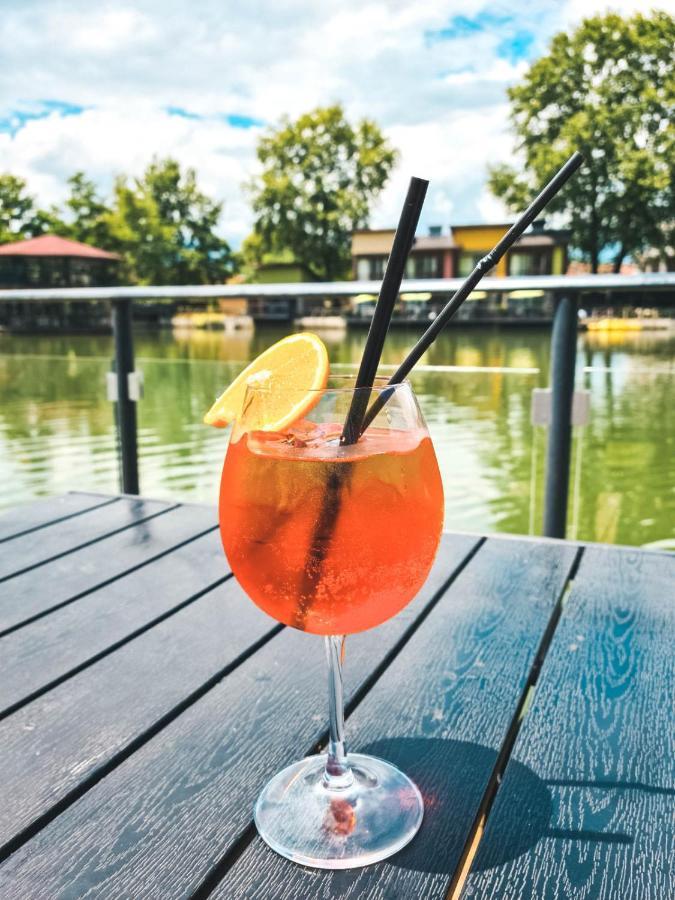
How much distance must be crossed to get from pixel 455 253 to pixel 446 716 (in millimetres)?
40171

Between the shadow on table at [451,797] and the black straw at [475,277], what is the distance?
350 millimetres

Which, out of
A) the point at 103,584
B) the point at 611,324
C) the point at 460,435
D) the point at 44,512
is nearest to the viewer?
the point at 103,584

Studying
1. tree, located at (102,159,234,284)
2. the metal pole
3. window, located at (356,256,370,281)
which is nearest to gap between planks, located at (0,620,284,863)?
the metal pole

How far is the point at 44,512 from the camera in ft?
5.47

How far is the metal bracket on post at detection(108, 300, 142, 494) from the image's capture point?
2475 millimetres

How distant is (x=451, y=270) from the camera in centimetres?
3866

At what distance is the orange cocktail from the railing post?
1.41 meters

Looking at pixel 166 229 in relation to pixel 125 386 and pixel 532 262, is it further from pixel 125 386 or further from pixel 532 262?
pixel 125 386

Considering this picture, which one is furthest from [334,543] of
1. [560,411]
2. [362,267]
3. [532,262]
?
[362,267]

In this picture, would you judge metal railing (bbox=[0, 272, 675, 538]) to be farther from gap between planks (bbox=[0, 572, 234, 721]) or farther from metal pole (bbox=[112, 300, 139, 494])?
gap between planks (bbox=[0, 572, 234, 721])

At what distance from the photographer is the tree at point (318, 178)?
4128 centimetres

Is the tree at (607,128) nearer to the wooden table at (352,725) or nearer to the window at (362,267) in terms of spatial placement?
the window at (362,267)

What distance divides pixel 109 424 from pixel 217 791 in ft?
24.0

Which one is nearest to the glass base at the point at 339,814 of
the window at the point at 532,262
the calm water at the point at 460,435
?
the calm water at the point at 460,435
